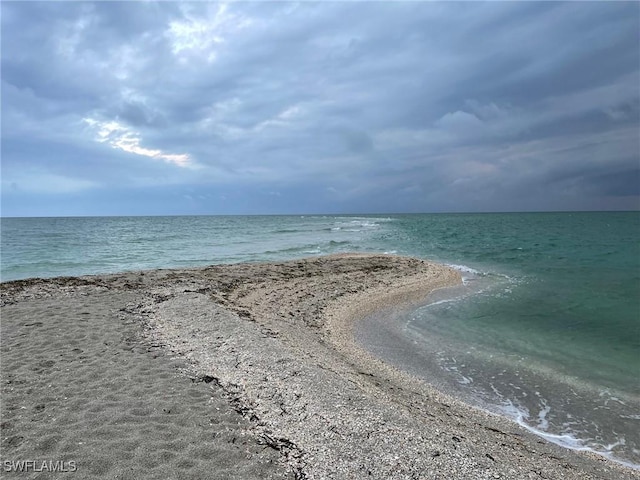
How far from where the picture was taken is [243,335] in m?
8.04

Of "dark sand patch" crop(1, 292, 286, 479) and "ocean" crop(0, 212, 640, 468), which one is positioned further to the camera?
"ocean" crop(0, 212, 640, 468)

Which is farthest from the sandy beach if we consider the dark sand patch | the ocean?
the ocean

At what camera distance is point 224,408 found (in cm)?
523

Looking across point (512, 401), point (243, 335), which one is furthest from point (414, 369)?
point (243, 335)

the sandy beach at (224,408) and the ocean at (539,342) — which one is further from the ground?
the sandy beach at (224,408)

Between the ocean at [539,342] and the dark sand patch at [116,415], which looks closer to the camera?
the dark sand patch at [116,415]

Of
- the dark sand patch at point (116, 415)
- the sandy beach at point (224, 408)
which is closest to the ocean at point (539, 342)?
the sandy beach at point (224, 408)

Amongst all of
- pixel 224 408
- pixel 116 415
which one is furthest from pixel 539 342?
pixel 116 415

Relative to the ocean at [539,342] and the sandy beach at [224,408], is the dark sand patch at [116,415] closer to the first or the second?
the sandy beach at [224,408]

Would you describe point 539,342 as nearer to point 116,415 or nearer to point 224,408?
point 224,408

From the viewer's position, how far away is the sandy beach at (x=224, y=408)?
4109 mm

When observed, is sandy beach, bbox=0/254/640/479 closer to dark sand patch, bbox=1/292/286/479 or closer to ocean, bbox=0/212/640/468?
dark sand patch, bbox=1/292/286/479

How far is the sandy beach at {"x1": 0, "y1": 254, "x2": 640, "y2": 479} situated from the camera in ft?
13.5

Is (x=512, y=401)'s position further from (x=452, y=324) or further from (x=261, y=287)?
(x=261, y=287)
